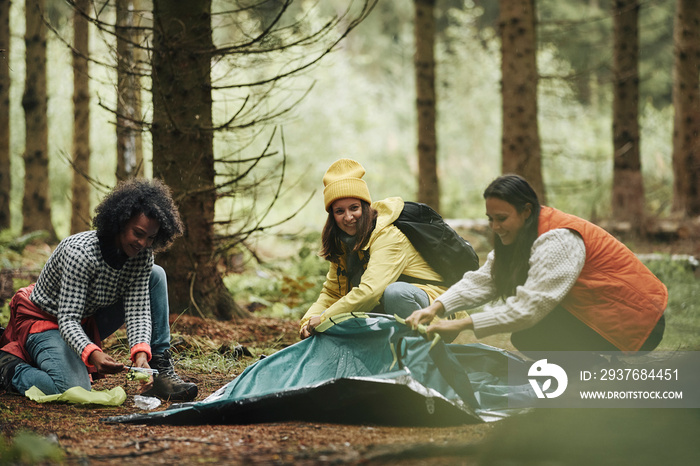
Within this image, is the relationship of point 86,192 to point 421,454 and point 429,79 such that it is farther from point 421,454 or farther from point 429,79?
point 421,454

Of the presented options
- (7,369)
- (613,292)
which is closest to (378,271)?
(613,292)

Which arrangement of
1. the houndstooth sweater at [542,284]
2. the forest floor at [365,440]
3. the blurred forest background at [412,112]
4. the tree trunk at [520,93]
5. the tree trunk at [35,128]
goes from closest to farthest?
the forest floor at [365,440] → the houndstooth sweater at [542,284] → the tree trunk at [520,93] → the tree trunk at [35,128] → the blurred forest background at [412,112]

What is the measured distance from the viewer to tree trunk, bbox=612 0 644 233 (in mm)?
11391

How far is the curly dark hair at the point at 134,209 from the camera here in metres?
3.39

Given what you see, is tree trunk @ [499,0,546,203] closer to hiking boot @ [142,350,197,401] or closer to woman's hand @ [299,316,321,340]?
woman's hand @ [299,316,321,340]

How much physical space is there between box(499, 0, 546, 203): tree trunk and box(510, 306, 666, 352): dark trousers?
4965mm

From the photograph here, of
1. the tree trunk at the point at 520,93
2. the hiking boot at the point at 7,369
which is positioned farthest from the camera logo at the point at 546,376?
the tree trunk at the point at 520,93

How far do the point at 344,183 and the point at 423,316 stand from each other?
0.95 metres

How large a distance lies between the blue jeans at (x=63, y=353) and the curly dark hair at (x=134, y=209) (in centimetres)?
43

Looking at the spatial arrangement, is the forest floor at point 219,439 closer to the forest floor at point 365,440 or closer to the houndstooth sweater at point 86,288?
the forest floor at point 365,440

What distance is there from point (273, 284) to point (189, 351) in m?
3.25

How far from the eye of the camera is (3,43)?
10164 millimetres

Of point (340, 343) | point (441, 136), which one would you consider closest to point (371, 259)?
point (340, 343)

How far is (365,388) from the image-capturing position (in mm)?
2926
